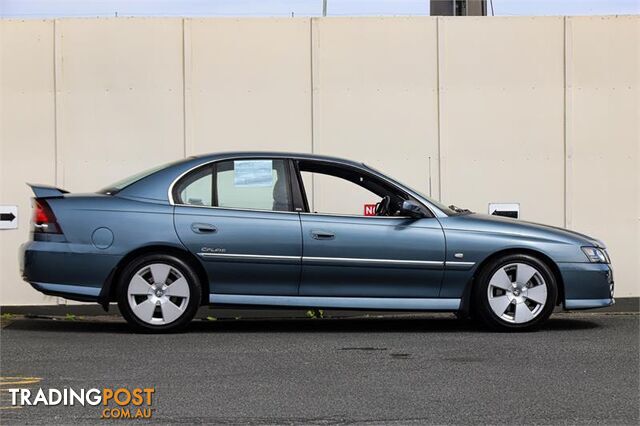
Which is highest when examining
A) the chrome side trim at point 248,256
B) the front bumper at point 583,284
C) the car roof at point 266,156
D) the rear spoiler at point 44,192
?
the car roof at point 266,156

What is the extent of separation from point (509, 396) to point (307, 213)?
9.86 feet

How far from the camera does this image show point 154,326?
874 centimetres

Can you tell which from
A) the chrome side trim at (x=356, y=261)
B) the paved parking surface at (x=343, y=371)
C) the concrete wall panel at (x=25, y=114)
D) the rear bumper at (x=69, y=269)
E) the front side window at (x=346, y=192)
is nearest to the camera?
the paved parking surface at (x=343, y=371)

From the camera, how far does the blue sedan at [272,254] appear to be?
342 inches

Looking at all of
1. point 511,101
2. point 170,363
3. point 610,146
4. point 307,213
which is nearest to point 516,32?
point 511,101

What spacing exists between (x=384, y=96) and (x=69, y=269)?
447 cm

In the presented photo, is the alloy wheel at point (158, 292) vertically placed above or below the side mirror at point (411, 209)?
below

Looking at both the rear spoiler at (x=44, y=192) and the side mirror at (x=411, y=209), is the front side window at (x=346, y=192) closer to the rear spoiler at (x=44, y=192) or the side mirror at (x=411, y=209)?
the side mirror at (x=411, y=209)

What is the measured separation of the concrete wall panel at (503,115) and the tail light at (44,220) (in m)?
4.68

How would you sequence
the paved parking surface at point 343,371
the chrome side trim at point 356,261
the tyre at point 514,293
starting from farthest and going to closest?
the tyre at point 514,293
the chrome side trim at point 356,261
the paved parking surface at point 343,371

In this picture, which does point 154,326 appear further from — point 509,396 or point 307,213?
point 509,396

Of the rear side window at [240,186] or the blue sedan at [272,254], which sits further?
the rear side window at [240,186]

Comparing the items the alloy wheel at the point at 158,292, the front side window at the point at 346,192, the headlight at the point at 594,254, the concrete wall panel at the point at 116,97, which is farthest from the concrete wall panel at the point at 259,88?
the headlight at the point at 594,254

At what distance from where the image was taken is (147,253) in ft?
28.7
